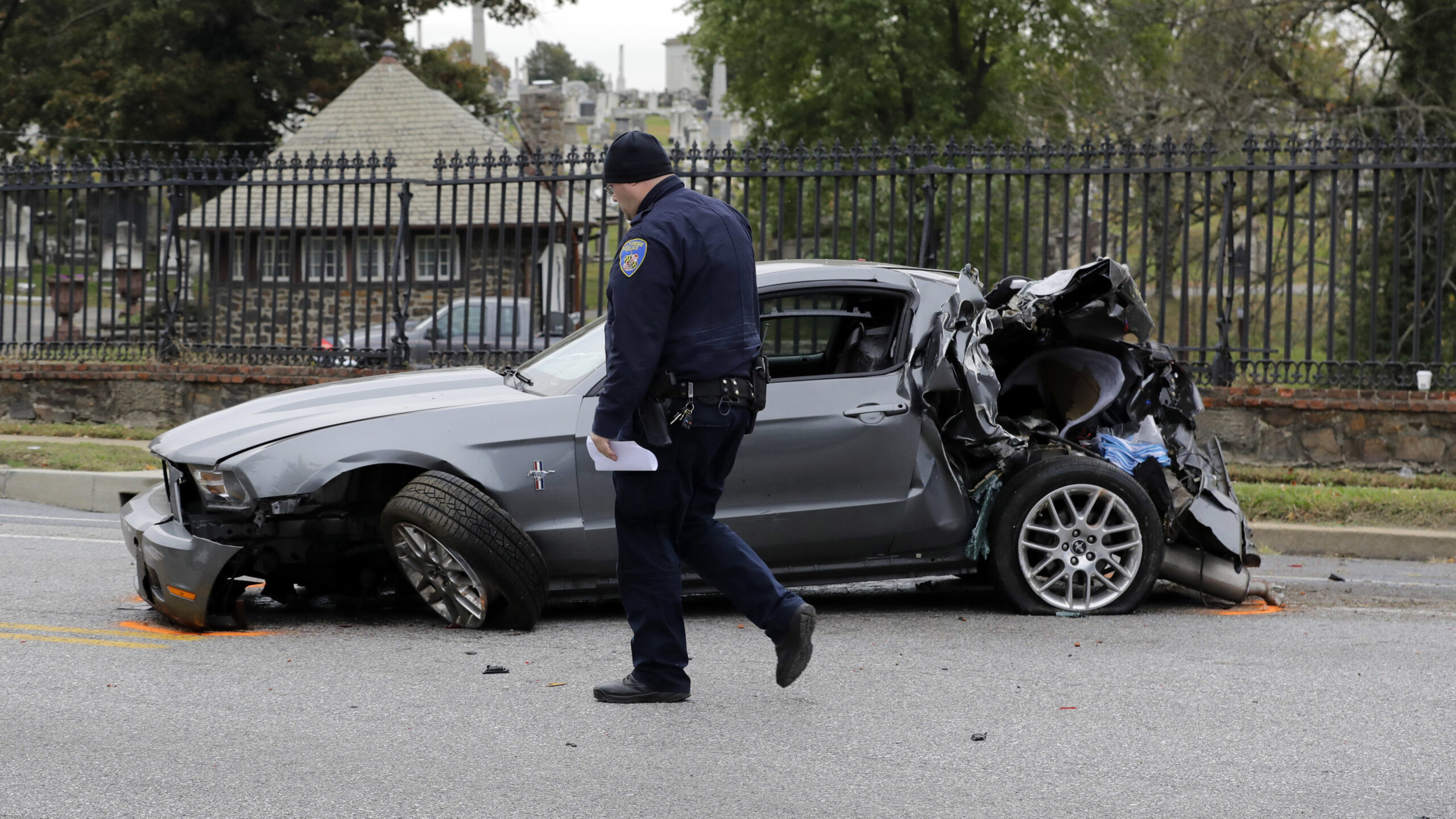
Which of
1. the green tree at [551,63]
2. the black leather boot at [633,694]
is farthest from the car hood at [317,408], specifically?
the green tree at [551,63]

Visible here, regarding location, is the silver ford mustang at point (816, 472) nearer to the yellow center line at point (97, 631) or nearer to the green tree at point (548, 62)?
the yellow center line at point (97, 631)

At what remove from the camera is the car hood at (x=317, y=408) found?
5699 millimetres

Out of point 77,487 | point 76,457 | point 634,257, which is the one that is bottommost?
point 77,487

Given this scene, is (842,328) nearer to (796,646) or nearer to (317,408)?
(796,646)

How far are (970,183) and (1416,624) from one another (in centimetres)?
582

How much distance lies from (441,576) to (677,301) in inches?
70.2

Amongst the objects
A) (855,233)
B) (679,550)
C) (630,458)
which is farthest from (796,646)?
(855,233)

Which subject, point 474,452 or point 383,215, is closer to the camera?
point 474,452

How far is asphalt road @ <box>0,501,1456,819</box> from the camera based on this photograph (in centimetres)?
390

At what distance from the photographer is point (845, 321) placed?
6590 millimetres

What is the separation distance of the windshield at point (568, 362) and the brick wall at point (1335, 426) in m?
5.90

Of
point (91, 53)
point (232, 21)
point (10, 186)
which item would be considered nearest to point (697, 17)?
point (232, 21)

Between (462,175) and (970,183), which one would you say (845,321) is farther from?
(462,175)

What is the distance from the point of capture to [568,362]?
6.33 m
